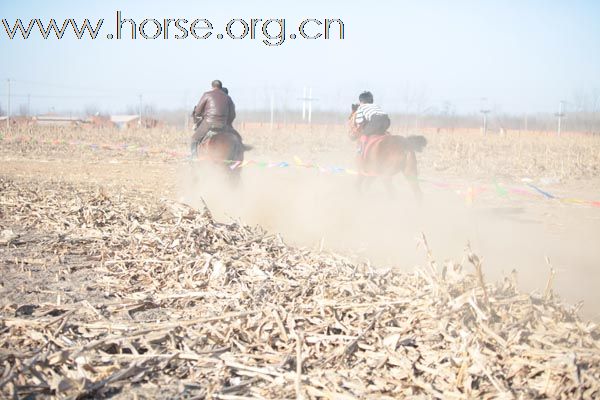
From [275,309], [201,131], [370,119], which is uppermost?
[370,119]

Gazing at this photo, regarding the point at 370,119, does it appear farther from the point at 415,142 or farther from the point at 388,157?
the point at 415,142

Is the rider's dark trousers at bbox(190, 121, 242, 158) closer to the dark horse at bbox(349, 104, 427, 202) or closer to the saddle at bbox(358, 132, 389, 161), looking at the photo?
the saddle at bbox(358, 132, 389, 161)

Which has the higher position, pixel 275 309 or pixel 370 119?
pixel 370 119

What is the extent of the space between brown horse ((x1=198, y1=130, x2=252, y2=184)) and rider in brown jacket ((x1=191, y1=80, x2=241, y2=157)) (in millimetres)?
123

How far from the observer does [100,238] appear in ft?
19.8

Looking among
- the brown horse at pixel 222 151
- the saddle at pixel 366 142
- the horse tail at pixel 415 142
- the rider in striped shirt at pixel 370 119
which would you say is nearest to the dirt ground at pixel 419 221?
the brown horse at pixel 222 151

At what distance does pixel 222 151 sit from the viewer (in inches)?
435

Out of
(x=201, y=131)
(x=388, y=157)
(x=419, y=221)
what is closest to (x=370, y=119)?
(x=388, y=157)

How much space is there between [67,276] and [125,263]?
18.6 inches

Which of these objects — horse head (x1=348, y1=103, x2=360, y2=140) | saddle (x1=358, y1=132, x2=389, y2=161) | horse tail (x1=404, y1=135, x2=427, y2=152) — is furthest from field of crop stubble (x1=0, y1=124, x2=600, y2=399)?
horse head (x1=348, y1=103, x2=360, y2=140)

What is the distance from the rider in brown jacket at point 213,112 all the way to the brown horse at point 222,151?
0.12m

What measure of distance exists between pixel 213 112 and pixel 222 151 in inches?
27.2

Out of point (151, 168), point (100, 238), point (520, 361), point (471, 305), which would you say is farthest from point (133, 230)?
point (151, 168)

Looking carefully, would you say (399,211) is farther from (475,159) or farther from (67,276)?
(475,159)
